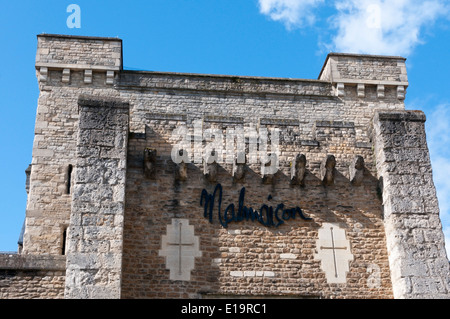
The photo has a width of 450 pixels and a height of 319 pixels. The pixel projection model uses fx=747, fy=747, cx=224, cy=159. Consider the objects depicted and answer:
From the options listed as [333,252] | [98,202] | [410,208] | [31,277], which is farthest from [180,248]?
[410,208]

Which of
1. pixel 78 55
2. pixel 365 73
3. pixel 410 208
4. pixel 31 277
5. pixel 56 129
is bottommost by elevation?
pixel 31 277

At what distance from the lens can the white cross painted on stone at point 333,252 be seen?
11695 mm

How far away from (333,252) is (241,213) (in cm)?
158

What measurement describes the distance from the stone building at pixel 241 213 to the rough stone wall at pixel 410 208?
2cm

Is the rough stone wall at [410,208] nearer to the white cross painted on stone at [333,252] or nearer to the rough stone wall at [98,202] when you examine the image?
the white cross painted on stone at [333,252]

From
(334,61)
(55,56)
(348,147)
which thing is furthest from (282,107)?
(55,56)

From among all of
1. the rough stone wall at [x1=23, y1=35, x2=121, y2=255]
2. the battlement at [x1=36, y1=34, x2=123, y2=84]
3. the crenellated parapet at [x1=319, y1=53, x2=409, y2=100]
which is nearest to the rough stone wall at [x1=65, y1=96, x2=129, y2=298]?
the rough stone wall at [x1=23, y1=35, x2=121, y2=255]

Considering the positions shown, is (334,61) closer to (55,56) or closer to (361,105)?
(361,105)

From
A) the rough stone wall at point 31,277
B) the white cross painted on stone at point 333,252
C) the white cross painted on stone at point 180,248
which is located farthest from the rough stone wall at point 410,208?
the rough stone wall at point 31,277

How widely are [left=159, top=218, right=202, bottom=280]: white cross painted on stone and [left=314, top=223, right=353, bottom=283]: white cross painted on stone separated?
1.96 meters

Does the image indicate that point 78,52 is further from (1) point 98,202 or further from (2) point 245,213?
(2) point 245,213

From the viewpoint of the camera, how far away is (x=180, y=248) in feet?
38.0

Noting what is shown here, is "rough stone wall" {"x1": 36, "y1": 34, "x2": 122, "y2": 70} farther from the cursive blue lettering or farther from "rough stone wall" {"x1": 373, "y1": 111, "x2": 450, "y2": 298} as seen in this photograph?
"rough stone wall" {"x1": 373, "y1": 111, "x2": 450, "y2": 298}

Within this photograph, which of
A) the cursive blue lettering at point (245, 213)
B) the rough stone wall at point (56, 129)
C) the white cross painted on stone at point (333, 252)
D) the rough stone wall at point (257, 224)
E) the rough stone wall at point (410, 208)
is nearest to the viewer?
the rough stone wall at point (410, 208)
